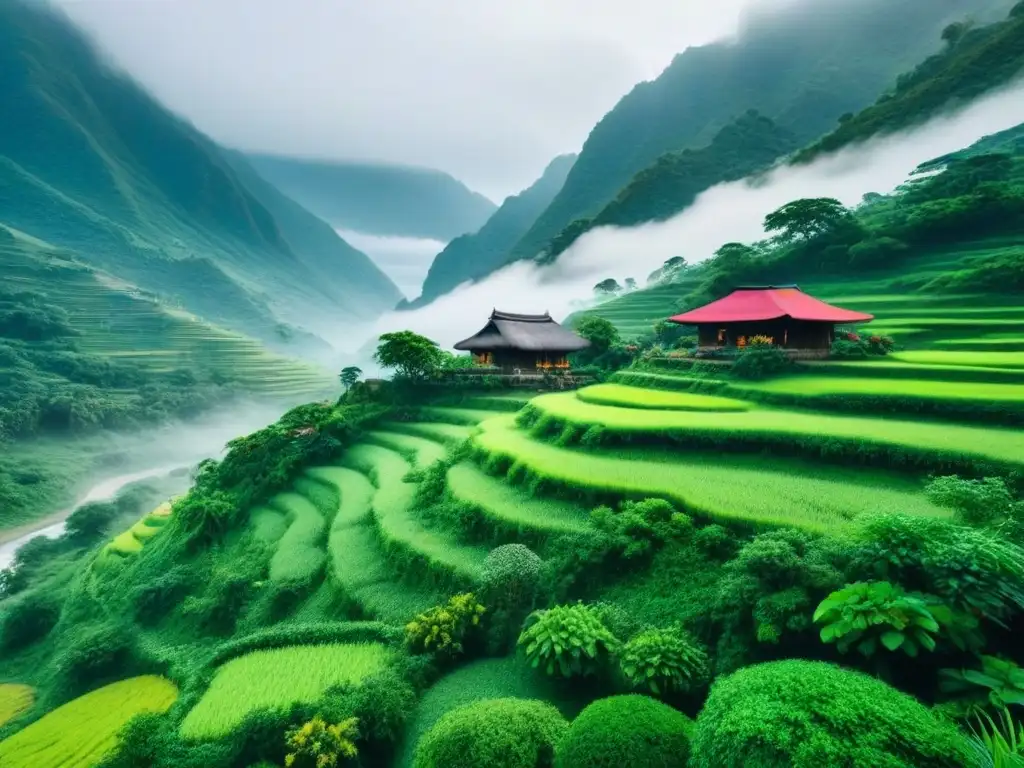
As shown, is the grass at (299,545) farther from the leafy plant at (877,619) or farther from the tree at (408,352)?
the leafy plant at (877,619)

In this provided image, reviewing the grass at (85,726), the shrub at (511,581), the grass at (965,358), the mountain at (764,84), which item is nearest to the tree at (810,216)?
the grass at (965,358)

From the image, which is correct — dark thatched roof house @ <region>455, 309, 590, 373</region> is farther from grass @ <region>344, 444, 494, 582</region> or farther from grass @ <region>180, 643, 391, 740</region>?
grass @ <region>180, 643, 391, 740</region>

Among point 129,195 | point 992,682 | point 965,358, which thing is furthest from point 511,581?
point 129,195

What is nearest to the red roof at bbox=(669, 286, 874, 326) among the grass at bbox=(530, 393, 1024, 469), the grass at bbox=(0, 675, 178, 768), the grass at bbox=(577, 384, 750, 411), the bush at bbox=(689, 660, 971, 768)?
the grass at bbox=(577, 384, 750, 411)

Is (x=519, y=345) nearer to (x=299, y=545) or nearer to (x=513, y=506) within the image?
(x=299, y=545)

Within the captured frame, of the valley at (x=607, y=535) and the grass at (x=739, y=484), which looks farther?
the grass at (x=739, y=484)

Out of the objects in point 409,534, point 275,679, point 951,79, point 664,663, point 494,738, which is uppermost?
point 951,79
